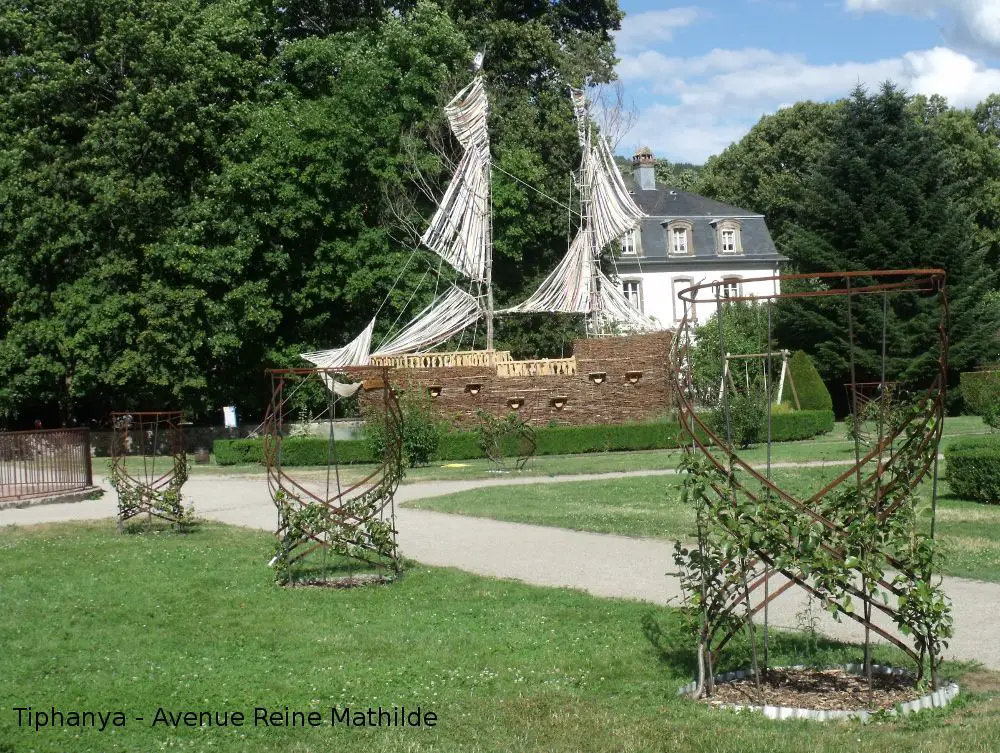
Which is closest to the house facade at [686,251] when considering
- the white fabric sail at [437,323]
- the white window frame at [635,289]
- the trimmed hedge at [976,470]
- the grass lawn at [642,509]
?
the white window frame at [635,289]

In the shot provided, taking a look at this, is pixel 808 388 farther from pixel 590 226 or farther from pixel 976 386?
pixel 590 226

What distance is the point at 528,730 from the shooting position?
6.05 metres

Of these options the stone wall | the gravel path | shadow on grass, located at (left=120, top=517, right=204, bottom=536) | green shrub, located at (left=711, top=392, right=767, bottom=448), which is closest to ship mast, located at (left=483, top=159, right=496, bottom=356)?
the stone wall

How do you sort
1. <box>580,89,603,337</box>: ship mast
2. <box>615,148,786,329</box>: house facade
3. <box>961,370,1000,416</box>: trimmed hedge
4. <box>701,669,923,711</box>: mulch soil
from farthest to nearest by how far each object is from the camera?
<box>615,148,786,329</box>: house facade, <box>580,89,603,337</box>: ship mast, <box>961,370,1000,416</box>: trimmed hedge, <box>701,669,923,711</box>: mulch soil

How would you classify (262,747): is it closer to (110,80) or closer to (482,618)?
(482,618)

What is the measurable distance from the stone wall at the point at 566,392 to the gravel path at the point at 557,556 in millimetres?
14011

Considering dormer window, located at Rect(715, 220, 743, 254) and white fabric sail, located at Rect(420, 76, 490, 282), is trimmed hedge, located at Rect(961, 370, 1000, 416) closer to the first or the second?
white fabric sail, located at Rect(420, 76, 490, 282)

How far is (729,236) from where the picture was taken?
2248 inches

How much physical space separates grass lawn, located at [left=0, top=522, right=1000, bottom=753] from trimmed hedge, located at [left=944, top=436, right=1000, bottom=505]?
28.1 ft

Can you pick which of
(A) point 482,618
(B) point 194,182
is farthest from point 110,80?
(A) point 482,618

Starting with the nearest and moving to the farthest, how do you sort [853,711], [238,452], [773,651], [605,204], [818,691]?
[853,711], [818,691], [773,651], [238,452], [605,204]

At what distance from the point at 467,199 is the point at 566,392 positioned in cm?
751

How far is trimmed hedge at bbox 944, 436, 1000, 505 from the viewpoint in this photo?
627 inches

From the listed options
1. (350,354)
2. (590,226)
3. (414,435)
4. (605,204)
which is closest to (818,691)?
(414,435)
